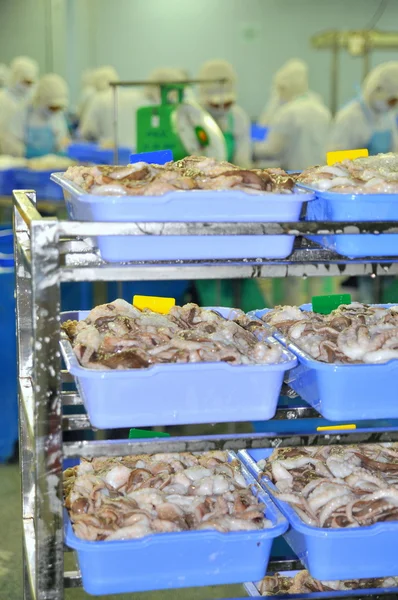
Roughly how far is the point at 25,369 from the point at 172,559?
Answer: 20.2 inches

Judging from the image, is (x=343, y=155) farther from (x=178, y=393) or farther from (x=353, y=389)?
(x=178, y=393)

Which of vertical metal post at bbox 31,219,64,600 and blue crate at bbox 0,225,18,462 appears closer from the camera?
vertical metal post at bbox 31,219,64,600

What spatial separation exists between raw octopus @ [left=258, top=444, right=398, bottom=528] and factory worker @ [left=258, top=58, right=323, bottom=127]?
6263 millimetres

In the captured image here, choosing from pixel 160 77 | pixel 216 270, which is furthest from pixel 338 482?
pixel 160 77

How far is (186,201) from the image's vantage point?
136 centimetres

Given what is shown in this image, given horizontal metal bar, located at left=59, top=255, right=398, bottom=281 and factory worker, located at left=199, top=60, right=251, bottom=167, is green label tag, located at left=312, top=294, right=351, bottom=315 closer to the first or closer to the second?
horizontal metal bar, located at left=59, top=255, right=398, bottom=281

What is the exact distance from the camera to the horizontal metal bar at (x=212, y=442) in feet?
4.45

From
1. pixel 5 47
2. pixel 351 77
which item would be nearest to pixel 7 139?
pixel 5 47

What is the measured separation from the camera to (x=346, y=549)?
1.49 meters

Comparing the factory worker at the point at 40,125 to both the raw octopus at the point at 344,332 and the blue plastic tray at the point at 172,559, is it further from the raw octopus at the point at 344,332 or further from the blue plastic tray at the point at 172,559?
the blue plastic tray at the point at 172,559

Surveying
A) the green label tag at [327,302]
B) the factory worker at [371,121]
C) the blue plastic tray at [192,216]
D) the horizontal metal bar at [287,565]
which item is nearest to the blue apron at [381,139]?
the factory worker at [371,121]

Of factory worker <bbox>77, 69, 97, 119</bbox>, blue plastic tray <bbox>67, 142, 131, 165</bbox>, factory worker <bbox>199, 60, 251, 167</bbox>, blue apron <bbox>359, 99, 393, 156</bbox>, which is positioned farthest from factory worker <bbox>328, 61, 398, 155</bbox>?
factory worker <bbox>77, 69, 97, 119</bbox>

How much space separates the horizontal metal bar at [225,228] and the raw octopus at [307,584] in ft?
2.57

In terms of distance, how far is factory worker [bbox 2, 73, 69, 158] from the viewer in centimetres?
708
